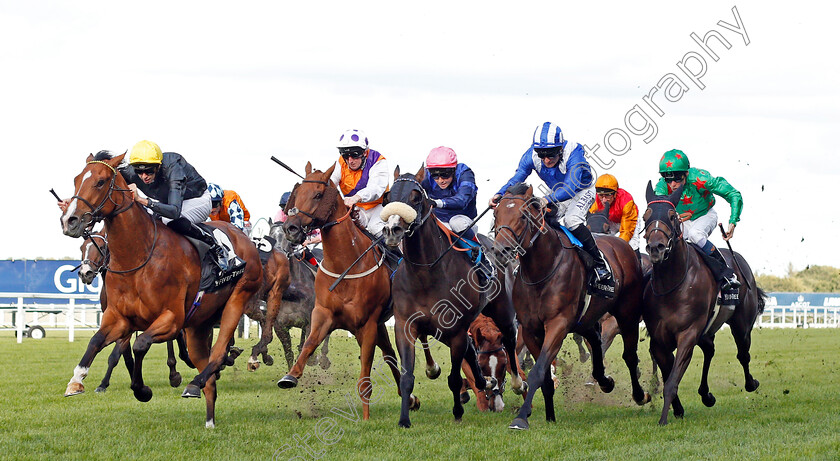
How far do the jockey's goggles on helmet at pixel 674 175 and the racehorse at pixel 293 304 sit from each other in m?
5.15

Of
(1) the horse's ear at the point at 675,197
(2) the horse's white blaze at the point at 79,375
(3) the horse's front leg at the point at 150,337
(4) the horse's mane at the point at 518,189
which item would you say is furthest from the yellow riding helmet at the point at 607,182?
(2) the horse's white blaze at the point at 79,375

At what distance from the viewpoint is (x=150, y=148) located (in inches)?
315

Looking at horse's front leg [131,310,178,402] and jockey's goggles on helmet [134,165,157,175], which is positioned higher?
jockey's goggles on helmet [134,165,157,175]

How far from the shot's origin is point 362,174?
9.14 metres

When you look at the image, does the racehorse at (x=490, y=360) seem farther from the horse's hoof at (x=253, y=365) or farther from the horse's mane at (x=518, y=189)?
the horse's hoof at (x=253, y=365)

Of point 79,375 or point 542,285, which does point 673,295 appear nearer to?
point 542,285

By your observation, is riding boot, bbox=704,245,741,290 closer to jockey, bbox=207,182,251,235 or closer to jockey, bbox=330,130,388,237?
jockey, bbox=330,130,388,237

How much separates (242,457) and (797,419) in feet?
15.5

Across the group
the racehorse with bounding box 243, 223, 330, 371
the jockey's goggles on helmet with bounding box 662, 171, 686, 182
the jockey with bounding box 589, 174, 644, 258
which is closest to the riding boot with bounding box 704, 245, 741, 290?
the jockey's goggles on helmet with bounding box 662, 171, 686, 182

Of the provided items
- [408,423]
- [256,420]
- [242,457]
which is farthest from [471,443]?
[256,420]

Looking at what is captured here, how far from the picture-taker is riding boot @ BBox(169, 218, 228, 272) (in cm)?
820

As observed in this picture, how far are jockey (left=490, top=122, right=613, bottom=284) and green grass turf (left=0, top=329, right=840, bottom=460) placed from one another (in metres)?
1.54

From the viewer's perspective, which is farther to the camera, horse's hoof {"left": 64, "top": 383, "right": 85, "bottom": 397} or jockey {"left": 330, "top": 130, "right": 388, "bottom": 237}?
jockey {"left": 330, "top": 130, "right": 388, "bottom": 237}

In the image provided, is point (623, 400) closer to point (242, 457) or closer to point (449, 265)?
point (449, 265)
